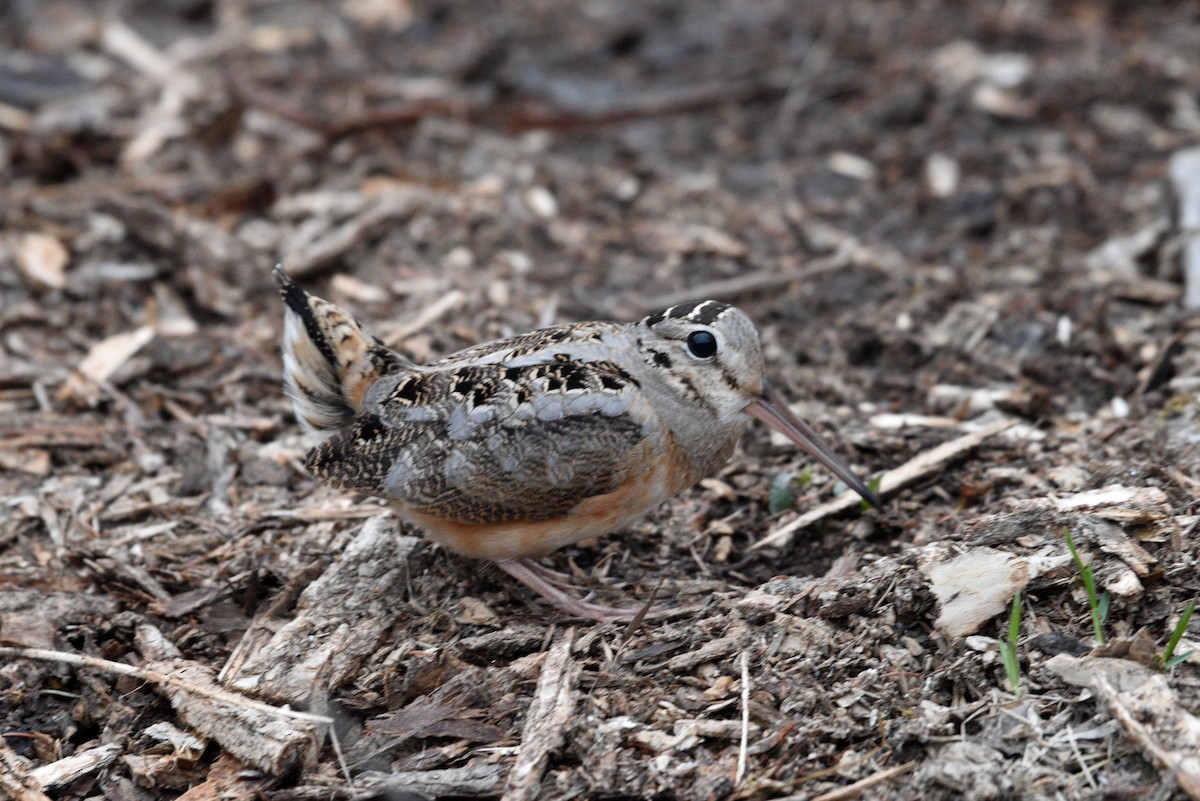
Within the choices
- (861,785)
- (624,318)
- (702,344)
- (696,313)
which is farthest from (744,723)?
(624,318)

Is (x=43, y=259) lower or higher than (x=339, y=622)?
higher

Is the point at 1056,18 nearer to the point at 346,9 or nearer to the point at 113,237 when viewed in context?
the point at 346,9

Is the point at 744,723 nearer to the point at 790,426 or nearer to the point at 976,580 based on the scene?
the point at 976,580

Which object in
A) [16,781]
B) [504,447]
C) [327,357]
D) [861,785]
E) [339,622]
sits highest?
[327,357]

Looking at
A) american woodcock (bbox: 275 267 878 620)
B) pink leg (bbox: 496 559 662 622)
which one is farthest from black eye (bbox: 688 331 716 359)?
pink leg (bbox: 496 559 662 622)

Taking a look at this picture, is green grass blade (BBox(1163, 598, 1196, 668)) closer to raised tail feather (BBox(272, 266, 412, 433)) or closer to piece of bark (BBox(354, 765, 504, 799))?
piece of bark (BBox(354, 765, 504, 799))

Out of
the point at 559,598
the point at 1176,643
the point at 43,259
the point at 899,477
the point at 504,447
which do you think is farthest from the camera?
the point at 43,259
